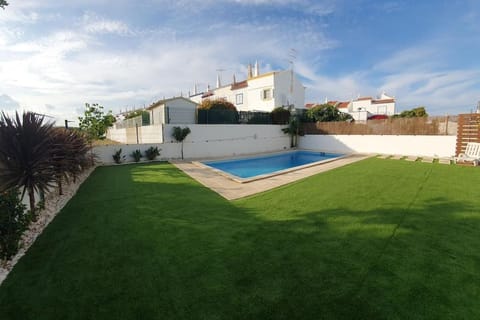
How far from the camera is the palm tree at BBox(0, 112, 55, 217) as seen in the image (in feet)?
15.8

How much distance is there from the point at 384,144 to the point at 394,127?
1450mm

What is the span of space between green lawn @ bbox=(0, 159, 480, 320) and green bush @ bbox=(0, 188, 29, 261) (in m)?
0.30

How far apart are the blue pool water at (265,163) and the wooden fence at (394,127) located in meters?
2.83

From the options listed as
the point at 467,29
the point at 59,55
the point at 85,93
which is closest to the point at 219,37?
the point at 59,55

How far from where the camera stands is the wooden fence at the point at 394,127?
15.0m

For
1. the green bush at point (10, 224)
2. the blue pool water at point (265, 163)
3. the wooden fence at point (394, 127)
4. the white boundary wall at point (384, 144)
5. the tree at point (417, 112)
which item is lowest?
the blue pool water at point (265, 163)

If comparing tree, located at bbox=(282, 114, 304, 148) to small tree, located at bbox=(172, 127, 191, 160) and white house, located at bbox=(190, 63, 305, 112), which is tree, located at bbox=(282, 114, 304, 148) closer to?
white house, located at bbox=(190, 63, 305, 112)

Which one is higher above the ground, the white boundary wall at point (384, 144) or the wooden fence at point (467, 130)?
the wooden fence at point (467, 130)

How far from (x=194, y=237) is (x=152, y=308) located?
1704 millimetres

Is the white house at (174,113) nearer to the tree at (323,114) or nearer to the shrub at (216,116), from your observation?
the shrub at (216,116)

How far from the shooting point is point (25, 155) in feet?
16.6

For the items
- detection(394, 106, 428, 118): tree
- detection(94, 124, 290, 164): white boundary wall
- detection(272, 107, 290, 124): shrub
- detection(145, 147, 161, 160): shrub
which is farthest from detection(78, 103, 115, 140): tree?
detection(394, 106, 428, 118): tree

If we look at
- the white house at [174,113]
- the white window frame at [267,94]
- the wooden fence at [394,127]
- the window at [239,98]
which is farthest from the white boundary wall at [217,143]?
the window at [239,98]

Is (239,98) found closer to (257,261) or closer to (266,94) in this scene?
(266,94)
